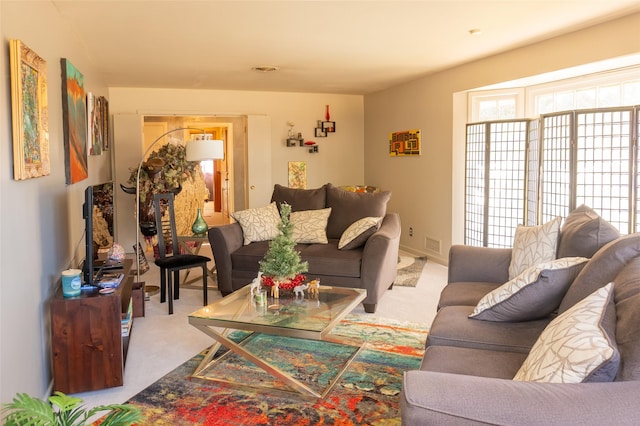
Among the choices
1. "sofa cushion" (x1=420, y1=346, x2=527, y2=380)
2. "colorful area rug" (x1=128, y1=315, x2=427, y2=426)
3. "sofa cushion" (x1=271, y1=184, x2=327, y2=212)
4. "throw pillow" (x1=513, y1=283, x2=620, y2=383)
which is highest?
"sofa cushion" (x1=271, y1=184, x2=327, y2=212)

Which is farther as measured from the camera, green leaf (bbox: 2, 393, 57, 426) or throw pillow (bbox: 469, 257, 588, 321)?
throw pillow (bbox: 469, 257, 588, 321)

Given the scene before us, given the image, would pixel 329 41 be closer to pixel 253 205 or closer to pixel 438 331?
pixel 438 331

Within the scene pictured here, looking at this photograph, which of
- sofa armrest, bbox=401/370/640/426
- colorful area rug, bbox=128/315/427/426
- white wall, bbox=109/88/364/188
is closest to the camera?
sofa armrest, bbox=401/370/640/426

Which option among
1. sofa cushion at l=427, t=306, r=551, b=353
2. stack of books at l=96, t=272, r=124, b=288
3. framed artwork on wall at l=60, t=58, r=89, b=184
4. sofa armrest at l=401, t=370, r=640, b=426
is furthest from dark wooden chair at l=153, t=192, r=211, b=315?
sofa armrest at l=401, t=370, r=640, b=426

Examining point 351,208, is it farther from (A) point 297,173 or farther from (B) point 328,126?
(B) point 328,126

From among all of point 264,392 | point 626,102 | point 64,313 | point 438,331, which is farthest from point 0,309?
point 626,102

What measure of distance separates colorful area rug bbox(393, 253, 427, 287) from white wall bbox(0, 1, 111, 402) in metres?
3.03

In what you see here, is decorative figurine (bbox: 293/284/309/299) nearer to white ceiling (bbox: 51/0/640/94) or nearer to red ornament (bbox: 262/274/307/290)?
red ornament (bbox: 262/274/307/290)

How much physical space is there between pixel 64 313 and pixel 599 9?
12.7 ft

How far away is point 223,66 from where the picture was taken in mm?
5598

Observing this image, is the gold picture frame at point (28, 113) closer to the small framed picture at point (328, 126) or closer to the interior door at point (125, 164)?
the interior door at point (125, 164)

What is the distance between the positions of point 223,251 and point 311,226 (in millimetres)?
860

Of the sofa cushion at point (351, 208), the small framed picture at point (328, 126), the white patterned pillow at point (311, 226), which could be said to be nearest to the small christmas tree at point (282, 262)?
the white patterned pillow at point (311, 226)

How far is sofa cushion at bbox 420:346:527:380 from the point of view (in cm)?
205
